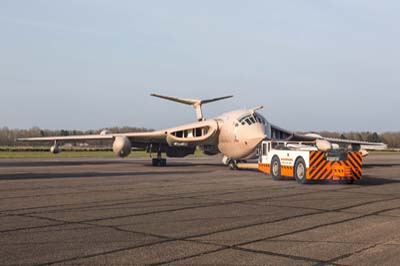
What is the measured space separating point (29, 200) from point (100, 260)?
8063 millimetres

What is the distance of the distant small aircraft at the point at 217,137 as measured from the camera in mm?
29469

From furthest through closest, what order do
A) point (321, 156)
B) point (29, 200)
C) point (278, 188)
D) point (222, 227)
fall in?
point (321, 156), point (278, 188), point (29, 200), point (222, 227)

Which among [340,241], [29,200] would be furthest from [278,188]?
[340,241]

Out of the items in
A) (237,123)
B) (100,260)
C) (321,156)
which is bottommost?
(100,260)

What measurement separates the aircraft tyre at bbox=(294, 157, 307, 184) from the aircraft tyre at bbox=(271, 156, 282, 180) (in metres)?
1.35

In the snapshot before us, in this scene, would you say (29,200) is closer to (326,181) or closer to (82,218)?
(82,218)

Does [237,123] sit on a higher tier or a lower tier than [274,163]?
higher

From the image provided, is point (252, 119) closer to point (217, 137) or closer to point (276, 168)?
point (217, 137)

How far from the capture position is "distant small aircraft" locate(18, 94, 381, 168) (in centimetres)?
2947

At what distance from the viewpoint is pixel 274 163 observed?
909 inches

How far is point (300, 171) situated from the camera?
21078 mm

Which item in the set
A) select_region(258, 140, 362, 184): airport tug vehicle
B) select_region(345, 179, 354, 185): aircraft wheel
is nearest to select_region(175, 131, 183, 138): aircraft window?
select_region(258, 140, 362, 184): airport tug vehicle

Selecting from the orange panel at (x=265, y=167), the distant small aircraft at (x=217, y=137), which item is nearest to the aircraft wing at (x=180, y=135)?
the distant small aircraft at (x=217, y=137)

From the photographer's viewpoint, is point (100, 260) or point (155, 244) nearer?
point (100, 260)
